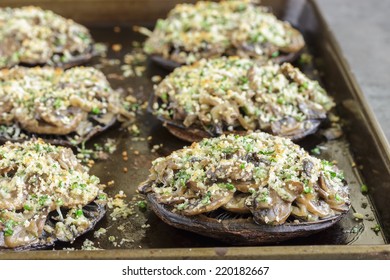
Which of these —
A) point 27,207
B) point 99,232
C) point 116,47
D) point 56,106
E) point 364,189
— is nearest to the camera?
point 27,207

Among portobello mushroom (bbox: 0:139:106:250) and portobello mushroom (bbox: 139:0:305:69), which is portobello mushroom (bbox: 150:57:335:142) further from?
portobello mushroom (bbox: 0:139:106:250)

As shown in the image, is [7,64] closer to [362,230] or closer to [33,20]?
[33,20]

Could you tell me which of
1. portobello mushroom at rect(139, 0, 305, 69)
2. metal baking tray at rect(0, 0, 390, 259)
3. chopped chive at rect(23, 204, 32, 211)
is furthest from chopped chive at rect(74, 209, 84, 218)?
portobello mushroom at rect(139, 0, 305, 69)

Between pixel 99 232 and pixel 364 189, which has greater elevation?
pixel 364 189

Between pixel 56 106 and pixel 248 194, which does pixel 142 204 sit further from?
pixel 56 106

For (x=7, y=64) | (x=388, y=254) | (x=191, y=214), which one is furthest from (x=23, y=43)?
(x=388, y=254)

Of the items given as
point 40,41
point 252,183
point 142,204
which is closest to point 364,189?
point 252,183

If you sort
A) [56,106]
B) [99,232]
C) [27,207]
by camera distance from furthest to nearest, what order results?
[56,106], [99,232], [27,207]

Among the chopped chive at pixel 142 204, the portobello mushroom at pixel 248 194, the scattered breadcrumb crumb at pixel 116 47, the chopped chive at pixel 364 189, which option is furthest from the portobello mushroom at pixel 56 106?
the chopped chive at pixel 364 189
